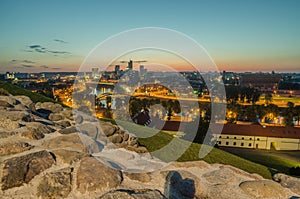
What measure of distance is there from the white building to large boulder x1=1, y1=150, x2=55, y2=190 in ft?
103

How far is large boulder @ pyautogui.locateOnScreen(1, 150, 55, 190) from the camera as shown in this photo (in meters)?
3.51

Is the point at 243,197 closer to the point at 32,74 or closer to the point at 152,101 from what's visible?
the point at 152,101

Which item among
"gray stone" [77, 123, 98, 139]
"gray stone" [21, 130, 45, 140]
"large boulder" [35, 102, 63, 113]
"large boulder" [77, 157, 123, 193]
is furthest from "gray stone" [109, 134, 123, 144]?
"large boulder" [35, 102, 63, 113]

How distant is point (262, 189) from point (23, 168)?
412 centimetres

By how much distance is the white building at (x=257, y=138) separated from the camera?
33594mm

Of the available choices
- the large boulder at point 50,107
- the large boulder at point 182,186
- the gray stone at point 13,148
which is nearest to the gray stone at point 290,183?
the large boulder at point 182,186

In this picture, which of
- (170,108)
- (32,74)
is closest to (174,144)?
(170,108)

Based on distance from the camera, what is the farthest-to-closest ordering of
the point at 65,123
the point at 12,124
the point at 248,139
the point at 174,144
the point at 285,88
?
the point at 285,88
the point at 248,139
the point at 174,144
the point at 65,123
the point at 12,124

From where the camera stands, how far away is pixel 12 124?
5273 mm

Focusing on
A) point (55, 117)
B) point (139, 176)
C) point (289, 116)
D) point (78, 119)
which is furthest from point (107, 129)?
point (289, 116)

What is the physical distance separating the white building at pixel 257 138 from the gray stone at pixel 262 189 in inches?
1163

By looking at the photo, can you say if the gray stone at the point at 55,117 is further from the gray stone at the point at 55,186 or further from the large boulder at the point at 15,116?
the gray stone at the point at 55,186

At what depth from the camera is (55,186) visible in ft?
11.5

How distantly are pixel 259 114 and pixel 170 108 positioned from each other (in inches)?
838
